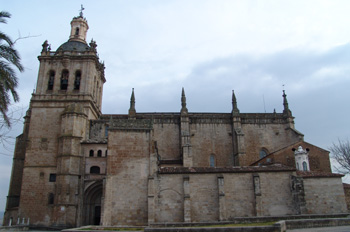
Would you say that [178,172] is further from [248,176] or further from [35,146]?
[35,146]

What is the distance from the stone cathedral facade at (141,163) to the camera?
22.7 metres

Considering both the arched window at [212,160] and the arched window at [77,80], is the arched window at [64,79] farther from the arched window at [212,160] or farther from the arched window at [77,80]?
the arched window at [212,160]

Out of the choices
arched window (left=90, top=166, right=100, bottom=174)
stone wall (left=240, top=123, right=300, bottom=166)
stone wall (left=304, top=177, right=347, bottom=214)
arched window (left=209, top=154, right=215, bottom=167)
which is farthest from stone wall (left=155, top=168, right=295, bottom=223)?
stone wall (left=240, top=123, right=300, bottom=166)

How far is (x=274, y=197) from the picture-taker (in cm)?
2345

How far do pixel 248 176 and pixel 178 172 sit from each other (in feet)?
18.3

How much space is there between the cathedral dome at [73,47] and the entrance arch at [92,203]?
673 inches

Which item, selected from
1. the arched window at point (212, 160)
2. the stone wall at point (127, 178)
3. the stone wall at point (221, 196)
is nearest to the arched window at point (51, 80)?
the stone wall at point (127, 178)

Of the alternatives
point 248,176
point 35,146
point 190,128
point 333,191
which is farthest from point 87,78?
point 333,191

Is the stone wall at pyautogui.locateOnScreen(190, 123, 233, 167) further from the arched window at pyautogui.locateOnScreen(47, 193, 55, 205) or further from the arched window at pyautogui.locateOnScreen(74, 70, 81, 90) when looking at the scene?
the arched window at pyautogui.locateOnScreen(47, 193, 55, 205)

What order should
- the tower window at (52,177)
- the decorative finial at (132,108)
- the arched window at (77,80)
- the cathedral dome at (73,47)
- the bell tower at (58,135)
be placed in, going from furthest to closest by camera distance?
1. the cathedral dome at (73,47)
2. the decorative finial at (132,108)
3. the arched window at (77,80)
4. the tower window at (52,177)
5. the bell tower at (58,135)

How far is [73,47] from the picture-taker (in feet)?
123

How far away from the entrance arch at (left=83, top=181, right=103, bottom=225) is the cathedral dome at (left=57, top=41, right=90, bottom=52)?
1709cm

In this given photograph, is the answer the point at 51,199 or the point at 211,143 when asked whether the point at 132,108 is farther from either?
the point at 51,199

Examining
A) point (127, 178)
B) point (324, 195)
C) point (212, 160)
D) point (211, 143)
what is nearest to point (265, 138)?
point (211, 143)
